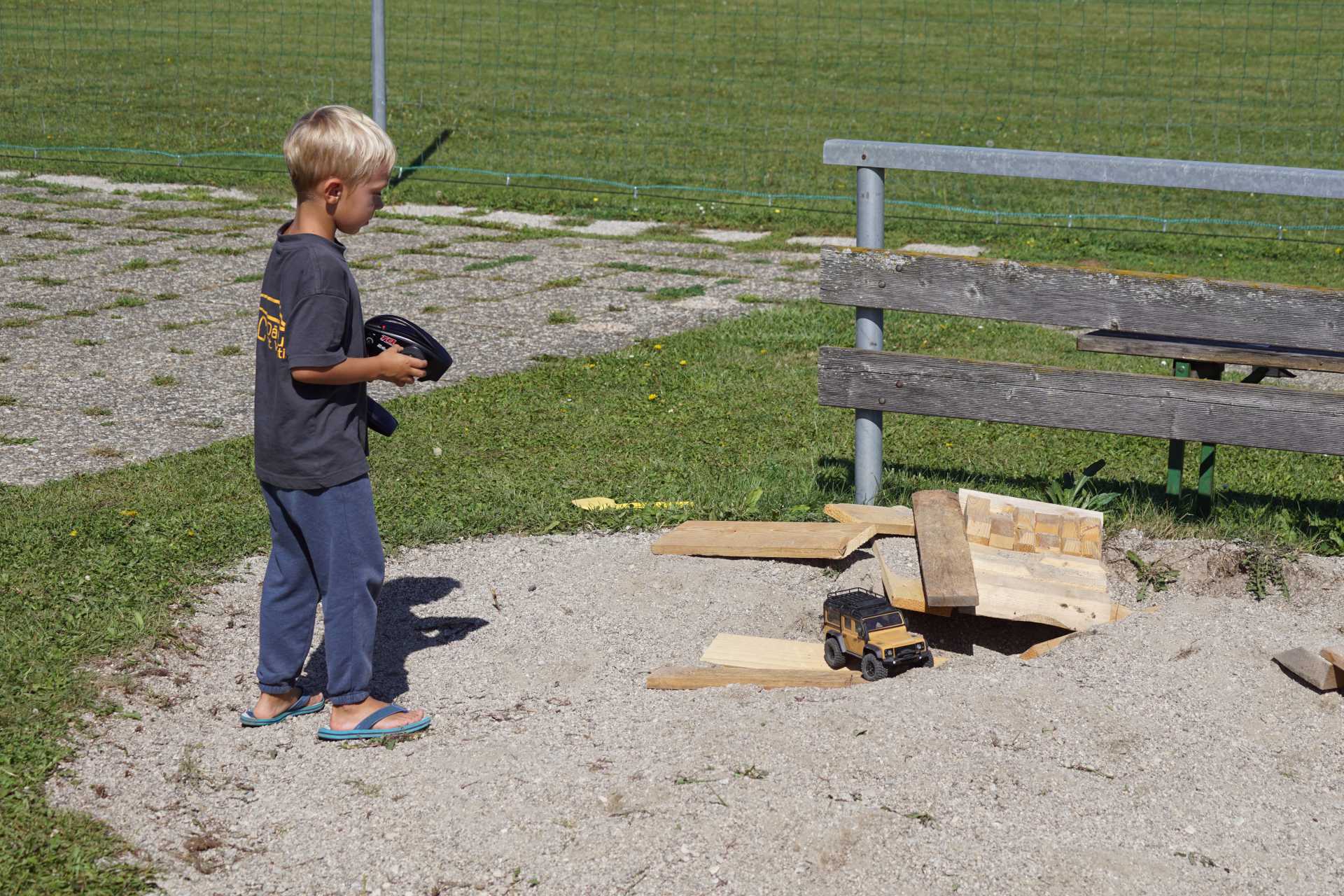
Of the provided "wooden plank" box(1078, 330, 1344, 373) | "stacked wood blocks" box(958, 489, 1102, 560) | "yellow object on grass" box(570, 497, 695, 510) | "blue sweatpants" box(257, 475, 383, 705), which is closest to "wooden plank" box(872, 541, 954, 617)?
"stacked wood blocks" box(958, 489, 1102, 560)

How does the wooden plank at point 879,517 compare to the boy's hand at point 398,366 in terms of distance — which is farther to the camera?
the wooden plank at point 879,517

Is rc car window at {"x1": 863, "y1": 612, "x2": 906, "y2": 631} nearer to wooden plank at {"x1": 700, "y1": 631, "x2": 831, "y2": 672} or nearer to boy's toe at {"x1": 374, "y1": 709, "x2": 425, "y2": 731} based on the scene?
wooden plank at {"x1": 700, "y1": 631, "x2": 831, "y2": 672}

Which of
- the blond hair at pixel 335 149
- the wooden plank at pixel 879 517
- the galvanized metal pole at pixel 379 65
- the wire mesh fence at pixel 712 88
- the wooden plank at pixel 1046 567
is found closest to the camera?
the blond hair at pixel 335 149

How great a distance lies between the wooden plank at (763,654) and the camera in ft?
13.5

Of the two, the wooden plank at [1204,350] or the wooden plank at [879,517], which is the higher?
the wooden plank at [1204,350]

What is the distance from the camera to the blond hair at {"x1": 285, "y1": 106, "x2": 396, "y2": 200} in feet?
11.2

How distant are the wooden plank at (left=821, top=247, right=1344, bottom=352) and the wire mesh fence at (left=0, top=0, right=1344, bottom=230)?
749 cm

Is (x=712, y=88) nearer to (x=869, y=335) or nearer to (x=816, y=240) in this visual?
(x=816, y=240)

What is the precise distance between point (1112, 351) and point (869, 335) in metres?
0.87

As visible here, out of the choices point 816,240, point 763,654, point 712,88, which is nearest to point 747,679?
point 763,654

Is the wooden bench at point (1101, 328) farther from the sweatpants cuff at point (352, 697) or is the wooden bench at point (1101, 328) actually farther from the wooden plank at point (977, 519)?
the sweatpants cuff at point (352, 697)

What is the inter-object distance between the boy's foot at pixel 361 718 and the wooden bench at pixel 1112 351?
7.01 ft

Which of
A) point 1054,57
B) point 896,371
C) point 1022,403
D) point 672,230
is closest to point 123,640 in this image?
point 896,371

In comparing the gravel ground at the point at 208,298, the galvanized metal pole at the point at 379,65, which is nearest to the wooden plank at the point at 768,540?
the gravel ground at the point at 208,298
